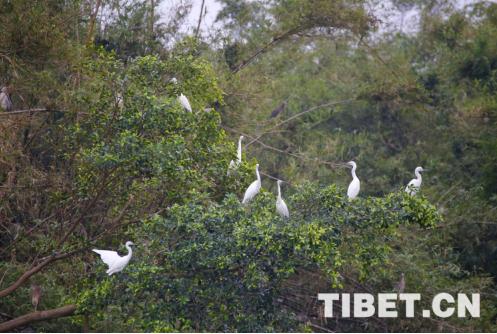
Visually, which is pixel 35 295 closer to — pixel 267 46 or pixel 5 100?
pixel 5 100

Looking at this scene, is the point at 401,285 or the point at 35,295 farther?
the point at 401,285

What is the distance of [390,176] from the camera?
1554 cm

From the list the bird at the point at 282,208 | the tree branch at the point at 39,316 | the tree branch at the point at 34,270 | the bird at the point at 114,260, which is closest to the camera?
the bird at the point at 114,260

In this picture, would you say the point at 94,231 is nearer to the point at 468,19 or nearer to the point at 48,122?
the point at 48,122

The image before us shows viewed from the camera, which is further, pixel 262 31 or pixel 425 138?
pixel 425 138

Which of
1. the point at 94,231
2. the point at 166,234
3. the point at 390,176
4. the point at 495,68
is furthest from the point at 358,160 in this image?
the point at 166,234

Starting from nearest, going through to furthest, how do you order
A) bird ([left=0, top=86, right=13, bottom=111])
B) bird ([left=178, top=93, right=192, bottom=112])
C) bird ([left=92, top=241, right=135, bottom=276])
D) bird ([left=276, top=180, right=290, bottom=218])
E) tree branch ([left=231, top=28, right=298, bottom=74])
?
1. bird ([left=92, top=241, right=135, bottom=276])
2. bird ([left=276, top=180, right=290, bottom=218])
3. bird ([left=178, top=93, right=192, bottom=112])
4. bird ([left=0, top=86, right=13, bottom=111])
5. tree branch ([left=231, top=28, right=298, bottom=74])

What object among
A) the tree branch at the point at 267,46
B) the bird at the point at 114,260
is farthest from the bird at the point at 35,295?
the tree branch at the point at 267,46

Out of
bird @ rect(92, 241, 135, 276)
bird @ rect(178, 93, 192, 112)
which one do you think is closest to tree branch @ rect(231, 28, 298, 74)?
bird @ rect(178, 93, 192, 112)

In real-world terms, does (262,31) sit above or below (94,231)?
above

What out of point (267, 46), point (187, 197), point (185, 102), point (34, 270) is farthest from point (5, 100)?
point (267, 46)

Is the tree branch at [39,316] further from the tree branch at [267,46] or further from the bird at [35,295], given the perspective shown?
the tree branch at [267,46]

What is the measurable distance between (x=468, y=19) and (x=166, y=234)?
11.2 metres

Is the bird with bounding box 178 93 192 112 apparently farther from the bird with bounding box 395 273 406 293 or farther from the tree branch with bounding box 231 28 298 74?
the tree branch with bounding box 231 28 298 74
